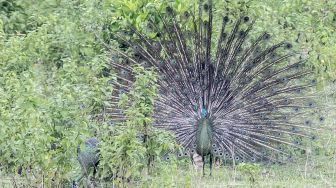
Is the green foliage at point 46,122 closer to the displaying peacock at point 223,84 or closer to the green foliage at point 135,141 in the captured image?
the green foliage at point 135,141

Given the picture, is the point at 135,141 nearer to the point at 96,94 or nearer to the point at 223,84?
the point at 96,94

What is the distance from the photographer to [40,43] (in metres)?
11.9

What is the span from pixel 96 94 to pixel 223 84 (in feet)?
13.6

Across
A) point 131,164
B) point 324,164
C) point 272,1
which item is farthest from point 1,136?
point 272,1

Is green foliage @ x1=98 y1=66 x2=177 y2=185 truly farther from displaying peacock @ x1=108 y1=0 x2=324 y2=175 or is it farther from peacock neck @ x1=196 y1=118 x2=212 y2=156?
displaying peacock @ x1=108 y1=0 x2=324 y2=175

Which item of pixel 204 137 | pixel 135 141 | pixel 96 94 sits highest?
pixel 96 94

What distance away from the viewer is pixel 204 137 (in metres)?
12.1

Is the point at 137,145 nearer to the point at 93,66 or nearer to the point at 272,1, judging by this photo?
the point at 93,66

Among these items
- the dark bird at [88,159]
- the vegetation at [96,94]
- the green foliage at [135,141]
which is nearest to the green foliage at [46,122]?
the vegetation at [96,94]

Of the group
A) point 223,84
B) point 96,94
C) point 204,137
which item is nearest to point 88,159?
point 96,94

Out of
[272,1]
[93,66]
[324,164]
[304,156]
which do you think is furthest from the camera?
[272,1]

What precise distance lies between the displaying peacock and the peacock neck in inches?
0.6

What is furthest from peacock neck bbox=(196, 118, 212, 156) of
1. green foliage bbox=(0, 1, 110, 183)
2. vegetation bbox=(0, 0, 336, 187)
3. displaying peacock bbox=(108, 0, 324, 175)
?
green foliage bbox=(0, 1, 110, 183)

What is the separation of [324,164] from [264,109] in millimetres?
1445
